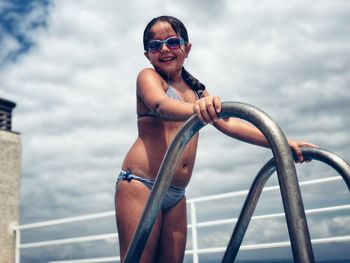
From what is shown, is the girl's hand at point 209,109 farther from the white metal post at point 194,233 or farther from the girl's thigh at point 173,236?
the white metal post at point 194,233

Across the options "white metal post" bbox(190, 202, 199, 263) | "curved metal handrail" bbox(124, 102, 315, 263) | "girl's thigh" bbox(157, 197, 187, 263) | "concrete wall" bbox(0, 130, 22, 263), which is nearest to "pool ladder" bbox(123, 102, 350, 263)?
"curved metal handrail" bbox(124, 102, 315, 263)

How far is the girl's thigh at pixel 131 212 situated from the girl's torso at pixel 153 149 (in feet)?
0.18

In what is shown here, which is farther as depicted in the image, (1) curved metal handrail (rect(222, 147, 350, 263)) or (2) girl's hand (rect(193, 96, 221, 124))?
(1) curved metal handrail (rect(222, 147, 350, 263))

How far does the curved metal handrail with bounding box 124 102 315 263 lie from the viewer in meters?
0.80

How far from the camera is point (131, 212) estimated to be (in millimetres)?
1454

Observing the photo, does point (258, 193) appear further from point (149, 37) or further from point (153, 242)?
point (149, 37)

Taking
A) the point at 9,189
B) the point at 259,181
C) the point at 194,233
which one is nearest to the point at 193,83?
the point at 259,181

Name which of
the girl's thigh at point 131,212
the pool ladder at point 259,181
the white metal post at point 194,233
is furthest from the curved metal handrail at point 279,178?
the white metal post at point 194,233

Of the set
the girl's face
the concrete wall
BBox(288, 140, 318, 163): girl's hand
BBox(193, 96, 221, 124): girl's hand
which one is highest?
the concrete wall

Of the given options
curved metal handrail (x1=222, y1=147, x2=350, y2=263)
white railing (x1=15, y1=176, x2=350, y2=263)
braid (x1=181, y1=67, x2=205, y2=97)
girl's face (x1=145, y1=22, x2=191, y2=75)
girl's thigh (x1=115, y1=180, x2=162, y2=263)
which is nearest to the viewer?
curved metal handrail (x1=222, y1=147, x2=350, y2=263)

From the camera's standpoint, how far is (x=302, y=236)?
79 cm

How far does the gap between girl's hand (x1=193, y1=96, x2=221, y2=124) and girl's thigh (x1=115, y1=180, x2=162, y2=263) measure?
0.54m

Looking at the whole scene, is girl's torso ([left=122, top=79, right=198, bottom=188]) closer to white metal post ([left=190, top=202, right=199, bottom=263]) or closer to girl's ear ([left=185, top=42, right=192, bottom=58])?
girl's ear ([left=185, top=42, right=192, bottom=58])

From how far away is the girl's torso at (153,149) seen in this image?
150cm
